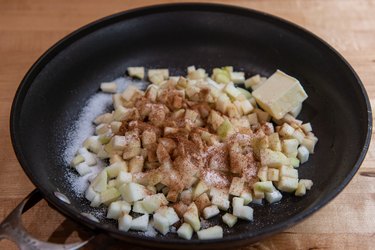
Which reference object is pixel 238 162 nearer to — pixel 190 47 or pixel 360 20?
pixel 190 47

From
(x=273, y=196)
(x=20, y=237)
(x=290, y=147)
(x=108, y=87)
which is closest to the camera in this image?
(x=20, y=237)

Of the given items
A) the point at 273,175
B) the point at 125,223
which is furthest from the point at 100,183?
the point at 273,175

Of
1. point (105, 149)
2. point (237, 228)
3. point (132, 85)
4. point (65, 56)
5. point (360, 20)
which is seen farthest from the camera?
point (360, 20)

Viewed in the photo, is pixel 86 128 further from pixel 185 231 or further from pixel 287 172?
pixel 287 172

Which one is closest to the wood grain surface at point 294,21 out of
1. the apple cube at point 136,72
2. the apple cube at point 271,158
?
the apple cube at point 271,158

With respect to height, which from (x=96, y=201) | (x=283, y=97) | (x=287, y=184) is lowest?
(x=96, y=201)

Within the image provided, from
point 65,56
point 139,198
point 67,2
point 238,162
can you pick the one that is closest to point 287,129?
point 238,162

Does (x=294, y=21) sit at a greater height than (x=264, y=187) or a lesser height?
greater
